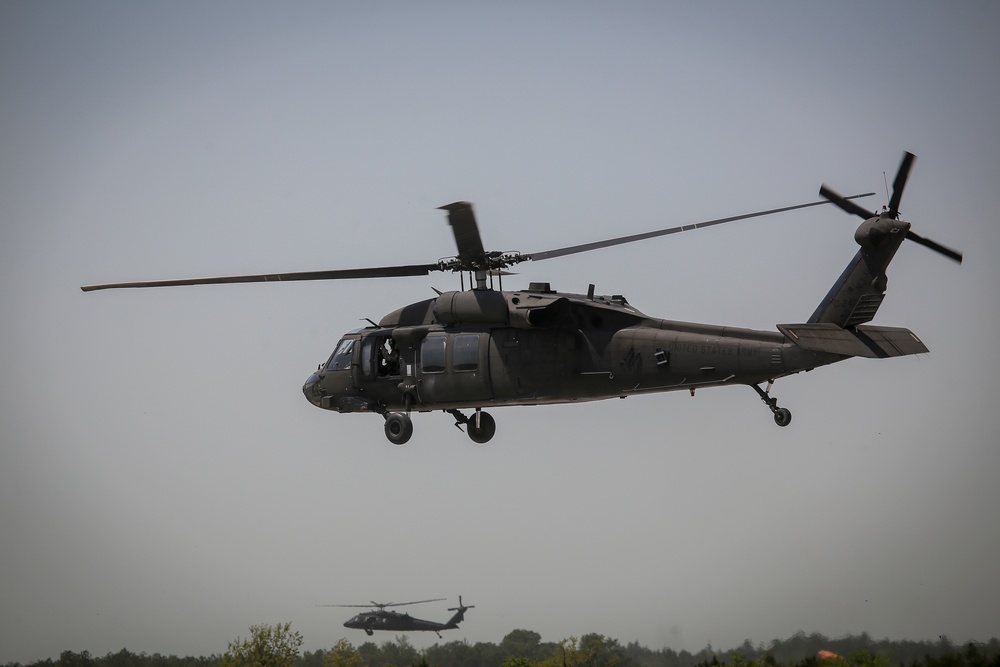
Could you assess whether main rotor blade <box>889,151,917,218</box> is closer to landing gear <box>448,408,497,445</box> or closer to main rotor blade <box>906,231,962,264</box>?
main rotor blade <box>906,231,962,264</box>

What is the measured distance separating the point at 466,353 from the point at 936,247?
916cm

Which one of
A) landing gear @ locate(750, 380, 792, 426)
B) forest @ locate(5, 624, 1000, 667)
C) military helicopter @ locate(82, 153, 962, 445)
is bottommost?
forest @ locate(5, 624, 1000, 667)

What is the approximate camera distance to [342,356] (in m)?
23.5

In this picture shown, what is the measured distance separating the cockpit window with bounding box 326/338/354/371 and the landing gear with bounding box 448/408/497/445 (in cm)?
255

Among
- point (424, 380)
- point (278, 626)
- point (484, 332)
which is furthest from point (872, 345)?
point (278, 626)

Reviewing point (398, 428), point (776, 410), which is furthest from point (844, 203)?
point (398, 428)

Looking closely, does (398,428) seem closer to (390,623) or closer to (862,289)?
(862,289)

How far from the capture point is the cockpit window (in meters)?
23.4

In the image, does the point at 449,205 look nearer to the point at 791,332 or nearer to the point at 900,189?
the point at 791,332

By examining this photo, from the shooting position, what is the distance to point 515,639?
35250 millimetres

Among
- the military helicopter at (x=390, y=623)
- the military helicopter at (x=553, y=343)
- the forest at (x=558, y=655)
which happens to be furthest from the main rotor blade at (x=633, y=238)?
the military helicopter at (x=390, y=623)

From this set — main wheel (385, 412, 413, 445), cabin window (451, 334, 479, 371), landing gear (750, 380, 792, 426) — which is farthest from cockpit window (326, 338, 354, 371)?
landing gear (750, 380, 792, 426)

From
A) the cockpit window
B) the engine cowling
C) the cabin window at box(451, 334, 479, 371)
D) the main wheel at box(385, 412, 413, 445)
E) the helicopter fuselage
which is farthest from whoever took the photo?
the cockpit window

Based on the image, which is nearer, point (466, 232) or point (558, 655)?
point (466, 232)
